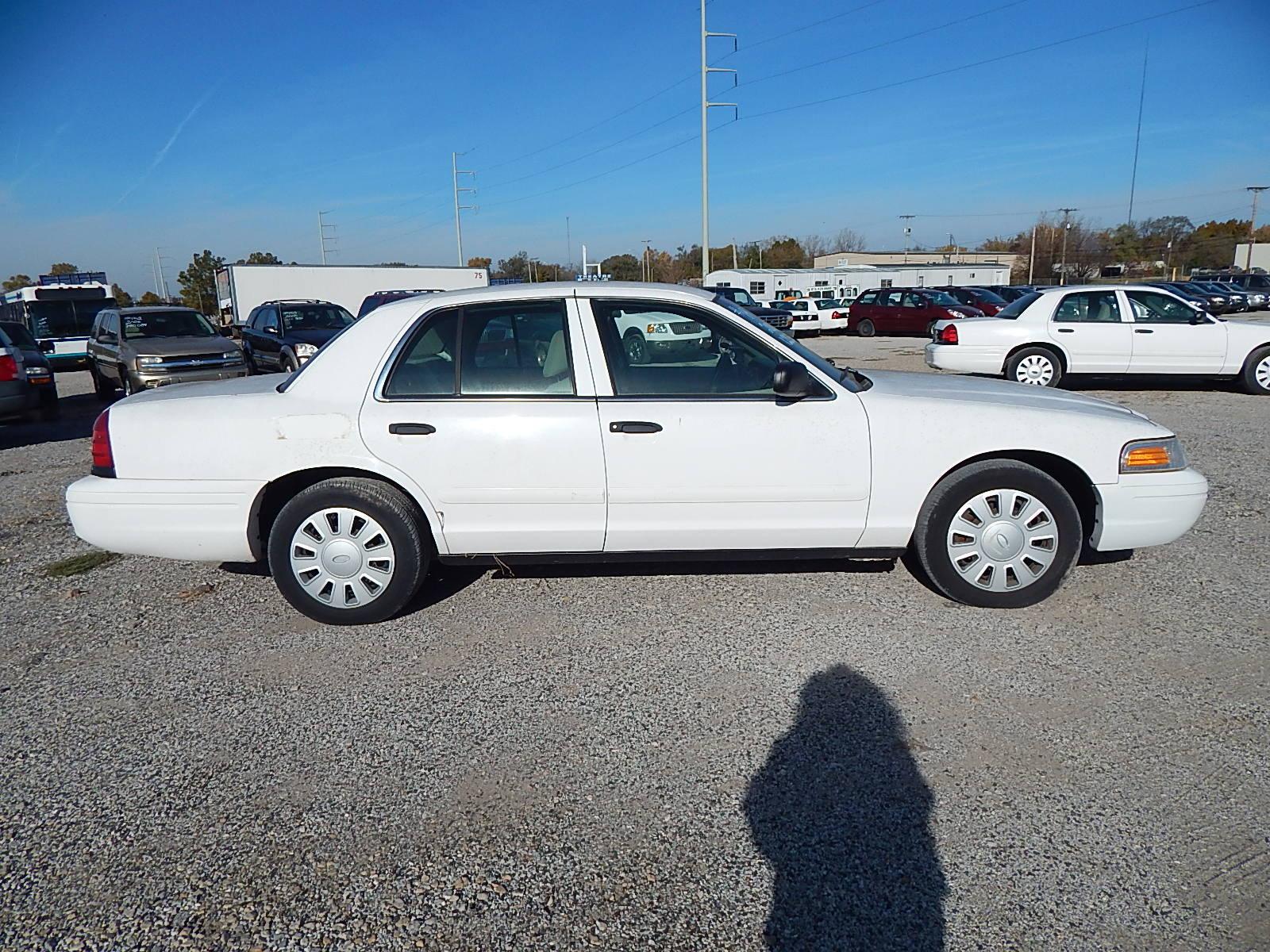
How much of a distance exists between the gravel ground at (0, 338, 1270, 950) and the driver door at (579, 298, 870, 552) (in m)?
0.47

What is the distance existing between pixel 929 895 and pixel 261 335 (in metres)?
16.2

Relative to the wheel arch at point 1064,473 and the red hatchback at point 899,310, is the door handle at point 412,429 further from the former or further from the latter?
the red hatchback at point 899,310

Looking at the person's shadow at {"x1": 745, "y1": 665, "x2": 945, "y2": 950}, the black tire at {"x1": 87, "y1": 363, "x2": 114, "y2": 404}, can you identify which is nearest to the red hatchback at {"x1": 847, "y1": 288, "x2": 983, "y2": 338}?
the black tire at {"x1": 87, "y1": 363, "x2": 114, "y2": 404}

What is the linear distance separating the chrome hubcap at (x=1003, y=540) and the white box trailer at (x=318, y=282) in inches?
1142

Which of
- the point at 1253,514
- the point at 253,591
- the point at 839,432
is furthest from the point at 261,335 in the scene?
the point at 1253,514

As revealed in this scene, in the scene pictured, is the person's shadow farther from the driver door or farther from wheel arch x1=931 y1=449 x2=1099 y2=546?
wheel arch x1=931 y1=449 x2=1099 y2=546

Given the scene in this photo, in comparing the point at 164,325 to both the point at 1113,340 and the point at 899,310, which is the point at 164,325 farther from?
the point at 899,310

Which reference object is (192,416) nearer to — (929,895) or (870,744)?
(870,744)

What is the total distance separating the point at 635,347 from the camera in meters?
4.27

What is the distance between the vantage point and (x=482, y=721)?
10.9ft

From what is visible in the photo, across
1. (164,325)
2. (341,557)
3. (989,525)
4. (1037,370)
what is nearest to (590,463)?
(341,557)

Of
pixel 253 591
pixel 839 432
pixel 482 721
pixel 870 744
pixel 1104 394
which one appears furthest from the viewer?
pixel 1104 394

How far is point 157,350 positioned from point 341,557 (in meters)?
10.3

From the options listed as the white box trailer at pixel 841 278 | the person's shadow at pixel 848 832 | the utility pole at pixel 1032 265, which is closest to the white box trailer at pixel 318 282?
the white box trailer at pixel 841 278
